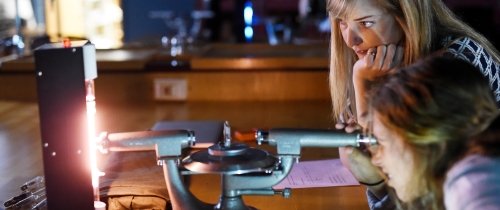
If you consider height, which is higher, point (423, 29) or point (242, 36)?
point (423, 29)

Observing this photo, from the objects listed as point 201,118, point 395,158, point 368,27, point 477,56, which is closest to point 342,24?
point 368,27

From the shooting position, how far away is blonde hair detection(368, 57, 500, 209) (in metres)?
0.78

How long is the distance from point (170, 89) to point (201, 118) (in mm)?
305

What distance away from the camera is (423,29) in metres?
1.19

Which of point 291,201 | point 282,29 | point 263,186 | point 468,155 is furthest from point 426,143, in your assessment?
point 282,29

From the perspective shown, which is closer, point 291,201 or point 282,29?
point 291,201

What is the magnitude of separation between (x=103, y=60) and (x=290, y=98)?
63 cm

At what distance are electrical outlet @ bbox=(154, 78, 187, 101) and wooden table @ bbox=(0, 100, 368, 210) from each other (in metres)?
0.05

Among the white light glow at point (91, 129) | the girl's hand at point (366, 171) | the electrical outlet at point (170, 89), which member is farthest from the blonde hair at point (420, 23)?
the electrical outlet at point (170, 89)

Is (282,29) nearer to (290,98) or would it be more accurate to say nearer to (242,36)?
(242,36)

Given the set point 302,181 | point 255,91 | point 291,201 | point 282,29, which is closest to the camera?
point 291,201

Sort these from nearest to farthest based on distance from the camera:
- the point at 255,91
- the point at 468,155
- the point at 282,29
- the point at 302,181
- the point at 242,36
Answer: the point at 468,155, the point at 302,181, the point at 255,91, the point at 242,36, the point at 282,29

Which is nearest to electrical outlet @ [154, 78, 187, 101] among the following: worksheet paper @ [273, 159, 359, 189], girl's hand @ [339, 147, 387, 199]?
worksheet paper @ [273, 159, 359, 189]

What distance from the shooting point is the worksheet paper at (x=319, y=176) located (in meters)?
1.29
